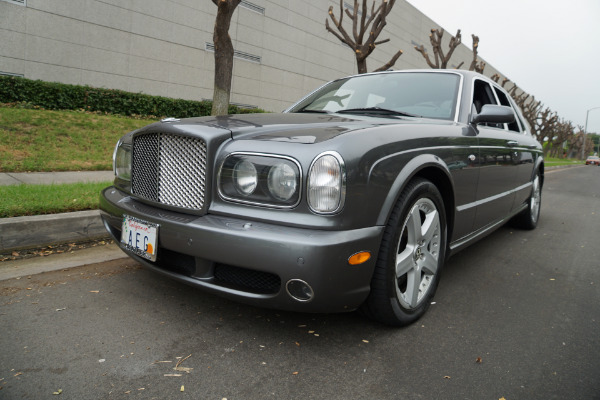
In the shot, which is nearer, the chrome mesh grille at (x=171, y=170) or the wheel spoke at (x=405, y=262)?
the chrome mesh grille at (x=171, y=170)

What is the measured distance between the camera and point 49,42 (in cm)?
1191

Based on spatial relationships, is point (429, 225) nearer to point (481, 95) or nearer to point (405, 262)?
point (405, 262)

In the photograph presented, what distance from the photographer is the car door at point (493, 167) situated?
3131 mm

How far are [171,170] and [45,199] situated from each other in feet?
8.10

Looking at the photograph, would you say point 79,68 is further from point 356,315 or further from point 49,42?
point 356,315

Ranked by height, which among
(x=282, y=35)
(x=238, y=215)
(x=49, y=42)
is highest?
(x=282, y=35)

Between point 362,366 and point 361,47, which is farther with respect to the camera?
point 361,47

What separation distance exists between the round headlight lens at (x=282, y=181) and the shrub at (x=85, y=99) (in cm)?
988

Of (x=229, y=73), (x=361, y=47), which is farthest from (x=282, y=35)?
(x=229, y=73)

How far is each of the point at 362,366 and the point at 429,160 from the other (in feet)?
3.82

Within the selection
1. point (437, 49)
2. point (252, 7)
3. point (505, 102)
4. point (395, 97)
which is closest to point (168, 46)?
point (252, 7)

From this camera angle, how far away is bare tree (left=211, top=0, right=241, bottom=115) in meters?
8.16

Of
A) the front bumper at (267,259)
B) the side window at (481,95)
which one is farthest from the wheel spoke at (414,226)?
the side window at (481,95)

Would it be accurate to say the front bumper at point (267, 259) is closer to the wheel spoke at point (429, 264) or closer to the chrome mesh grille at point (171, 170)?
the chrome mesh grille at point (171, 170)
